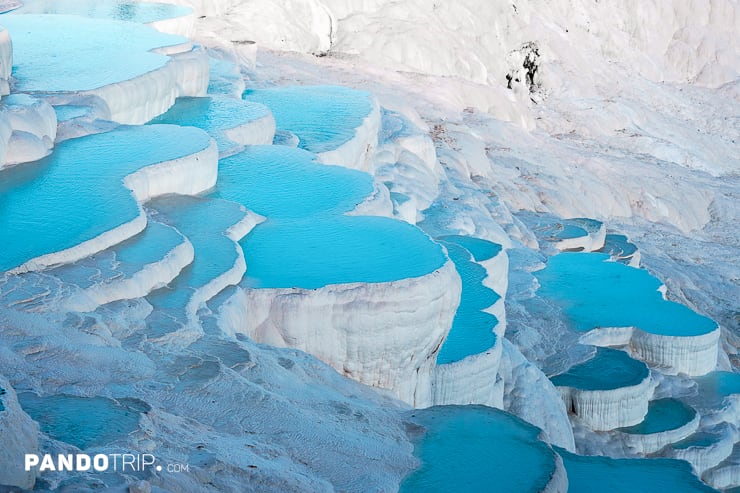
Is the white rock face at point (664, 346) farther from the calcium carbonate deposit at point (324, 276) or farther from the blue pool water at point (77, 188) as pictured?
the blue pool water at point (77, 188)

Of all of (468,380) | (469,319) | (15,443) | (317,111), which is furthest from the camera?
(317,111)

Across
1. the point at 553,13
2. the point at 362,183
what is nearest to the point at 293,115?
the point at 362,183

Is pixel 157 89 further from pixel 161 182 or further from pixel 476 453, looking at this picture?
pixel 476 453

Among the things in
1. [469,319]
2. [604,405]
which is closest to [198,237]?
[469,319]

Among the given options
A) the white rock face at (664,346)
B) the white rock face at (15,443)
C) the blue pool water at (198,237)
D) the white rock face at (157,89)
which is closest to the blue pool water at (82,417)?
the white rock face at (15,443)

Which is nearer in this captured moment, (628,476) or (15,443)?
(15,443)

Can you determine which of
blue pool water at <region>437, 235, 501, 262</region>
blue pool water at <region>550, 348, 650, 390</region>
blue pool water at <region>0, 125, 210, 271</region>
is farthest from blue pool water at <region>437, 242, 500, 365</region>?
blue pool water at <region>0, 125, 210, 271</region>
